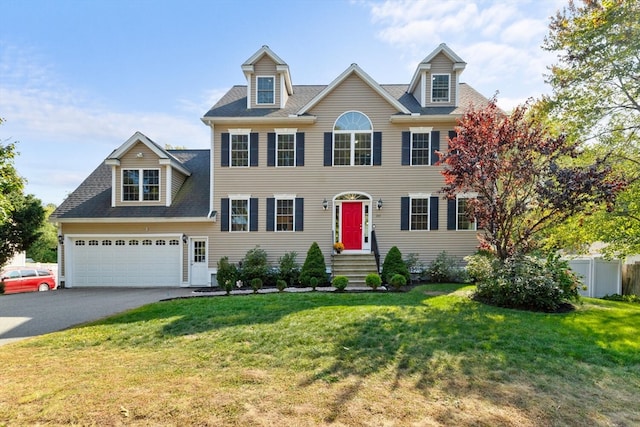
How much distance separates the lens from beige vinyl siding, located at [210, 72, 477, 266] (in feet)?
45.5

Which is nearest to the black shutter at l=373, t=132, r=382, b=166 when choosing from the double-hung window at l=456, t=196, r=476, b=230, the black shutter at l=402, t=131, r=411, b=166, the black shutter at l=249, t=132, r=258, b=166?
the black shutter at l=402, t=131, r=411, b=166

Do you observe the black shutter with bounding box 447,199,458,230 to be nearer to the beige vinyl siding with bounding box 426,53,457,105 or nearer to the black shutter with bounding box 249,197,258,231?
the beige vinyl siding with bounding box 426,53,457,105

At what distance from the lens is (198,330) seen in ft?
20.8

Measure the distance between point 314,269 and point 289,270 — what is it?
115 cm

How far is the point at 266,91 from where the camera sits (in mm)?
14523

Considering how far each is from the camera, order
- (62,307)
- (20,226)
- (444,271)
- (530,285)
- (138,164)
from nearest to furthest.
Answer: (530,285) < (62,307) < (444,271) < (138,164) < (20,226)

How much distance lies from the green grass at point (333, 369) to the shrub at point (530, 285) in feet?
1.97

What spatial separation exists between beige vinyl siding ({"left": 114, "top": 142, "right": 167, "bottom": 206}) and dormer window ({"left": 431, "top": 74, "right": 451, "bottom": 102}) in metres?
12.5

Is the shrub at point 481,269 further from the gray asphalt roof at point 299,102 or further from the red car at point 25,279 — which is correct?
the red car at point 25,279

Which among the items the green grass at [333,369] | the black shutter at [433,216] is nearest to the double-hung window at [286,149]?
the black shutter at [433,216]

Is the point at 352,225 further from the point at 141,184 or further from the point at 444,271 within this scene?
the point at 141,184

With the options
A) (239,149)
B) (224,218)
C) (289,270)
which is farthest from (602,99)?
(224,218)

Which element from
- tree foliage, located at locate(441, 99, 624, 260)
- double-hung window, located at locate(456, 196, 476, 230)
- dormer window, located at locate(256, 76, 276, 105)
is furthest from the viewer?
dormer window, located at locate(256, 76, 276, 105)

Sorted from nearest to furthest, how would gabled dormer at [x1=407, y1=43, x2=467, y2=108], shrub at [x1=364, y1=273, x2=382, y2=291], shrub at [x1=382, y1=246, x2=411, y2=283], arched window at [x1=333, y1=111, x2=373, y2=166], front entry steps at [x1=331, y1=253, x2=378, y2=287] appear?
shrub at [x1=364, y1=273, x2=382, y2=291], shrub at [x1=382, y1=246, x2=411, y2=283], front entry steps at [x1=331, y1=253, x2=378, y2=287], arched window at [x1=333, y1=111, x2=373, y2=166], gabled dormer at [x1=407, y1=43, x2=467, y2=108]
